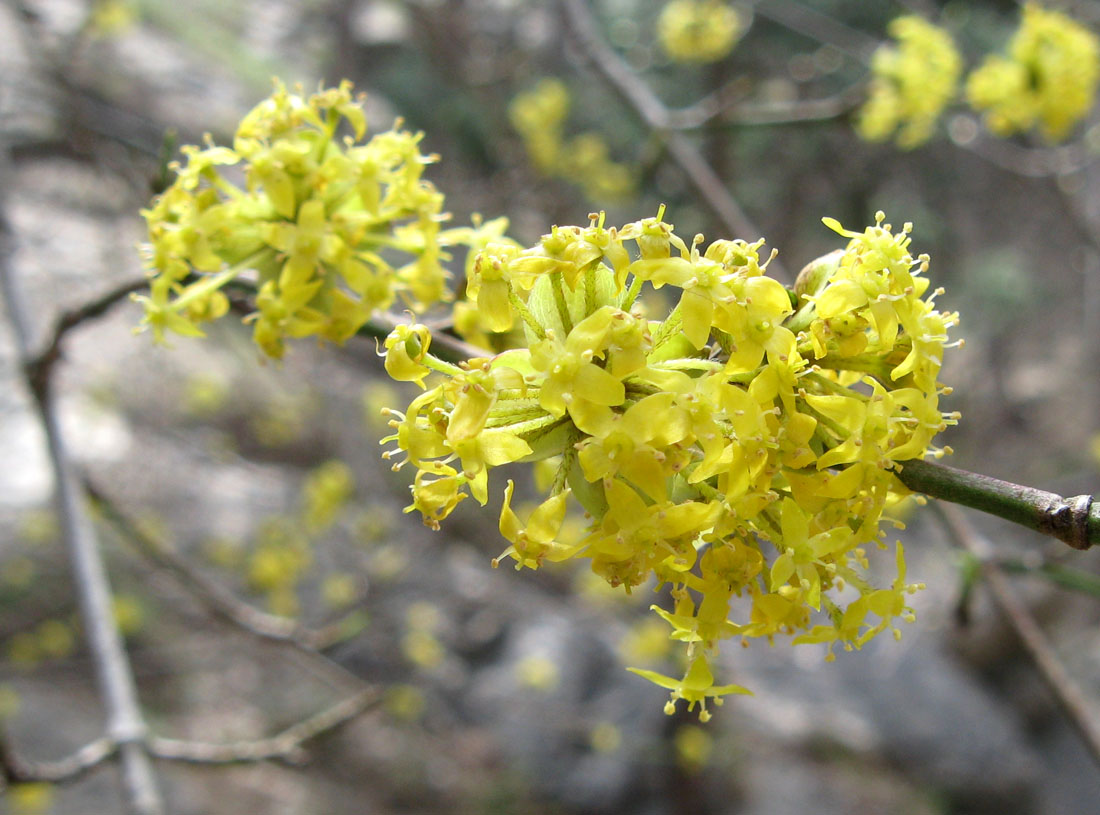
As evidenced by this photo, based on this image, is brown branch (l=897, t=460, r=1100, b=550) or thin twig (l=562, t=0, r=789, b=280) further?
thin twig (l=562, t=0, r=789, b=280)

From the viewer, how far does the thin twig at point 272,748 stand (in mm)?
2076

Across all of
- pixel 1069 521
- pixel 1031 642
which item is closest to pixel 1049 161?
pixel 1031 642

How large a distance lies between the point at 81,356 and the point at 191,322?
7.89 m

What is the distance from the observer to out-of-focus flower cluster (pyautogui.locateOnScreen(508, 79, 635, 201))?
25.0 ft

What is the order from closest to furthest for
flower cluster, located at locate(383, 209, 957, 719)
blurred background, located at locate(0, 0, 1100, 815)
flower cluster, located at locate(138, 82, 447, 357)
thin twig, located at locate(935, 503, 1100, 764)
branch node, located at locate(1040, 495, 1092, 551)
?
branch node, located at locate(1040, 495, 1092, 551) → flower cluster, located at locate(383, 209, 957, 719) → flower cluster, located at locate(138, 82, 447, 357) → thin twig, located at locate(935, 503, 1100, 764) → blurred background, located at locate(0, 0, 1100, 815)

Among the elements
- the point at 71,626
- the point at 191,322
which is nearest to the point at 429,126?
the point at 71,626

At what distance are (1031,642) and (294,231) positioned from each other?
2.21 meters

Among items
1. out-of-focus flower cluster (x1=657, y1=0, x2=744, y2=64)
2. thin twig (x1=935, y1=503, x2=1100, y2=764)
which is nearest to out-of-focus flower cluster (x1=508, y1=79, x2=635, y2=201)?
out-of-focus flower cluster (x1=657, y1=0, x2=744, y2=64)

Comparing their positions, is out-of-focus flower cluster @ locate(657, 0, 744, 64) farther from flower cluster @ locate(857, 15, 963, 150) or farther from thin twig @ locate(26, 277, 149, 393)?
thin twig @ locate(26, 277, 149, 393)

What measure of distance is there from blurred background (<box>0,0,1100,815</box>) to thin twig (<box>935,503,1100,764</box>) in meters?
3.40

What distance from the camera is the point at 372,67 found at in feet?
39.1

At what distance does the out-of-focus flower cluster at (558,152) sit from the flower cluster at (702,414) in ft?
21.8

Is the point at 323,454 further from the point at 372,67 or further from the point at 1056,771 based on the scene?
the point at 1056,771

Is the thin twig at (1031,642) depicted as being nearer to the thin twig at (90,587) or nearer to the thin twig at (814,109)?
the thin twig at (814,109)
